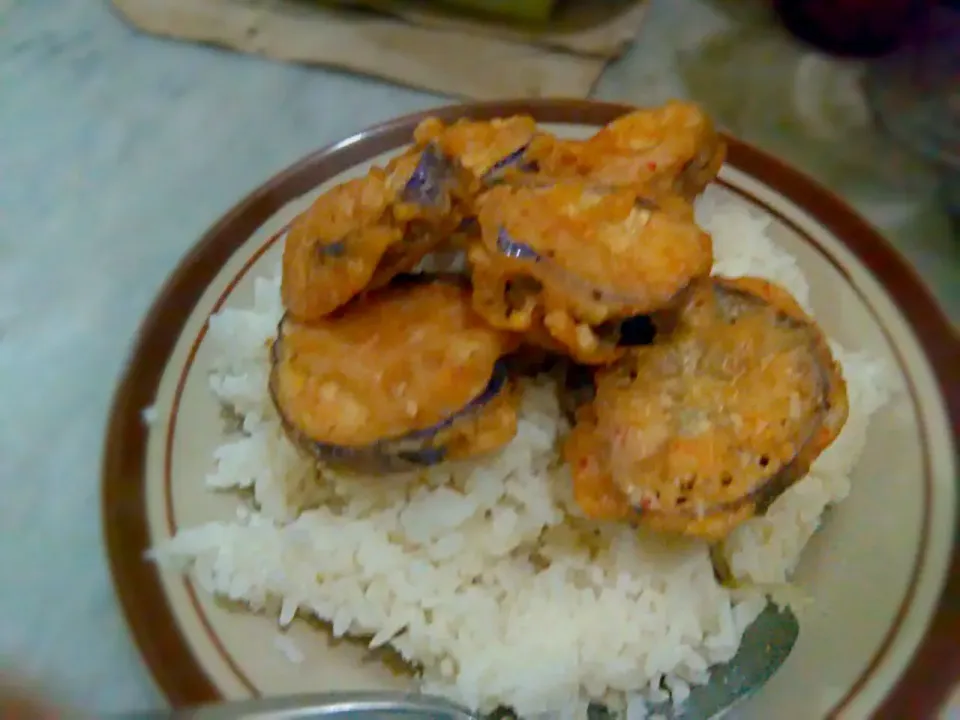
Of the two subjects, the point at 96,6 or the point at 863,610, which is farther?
the point at 96,6

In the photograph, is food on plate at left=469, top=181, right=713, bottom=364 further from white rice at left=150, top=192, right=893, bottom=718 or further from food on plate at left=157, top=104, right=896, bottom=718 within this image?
white rice at left=150, top=192, right=893, bottom=718

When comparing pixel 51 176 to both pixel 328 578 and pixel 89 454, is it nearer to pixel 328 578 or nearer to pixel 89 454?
pixel 89 454

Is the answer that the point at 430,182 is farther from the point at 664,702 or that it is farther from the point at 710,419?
the point at 664,702

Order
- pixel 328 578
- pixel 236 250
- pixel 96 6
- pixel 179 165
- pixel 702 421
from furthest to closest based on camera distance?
pixel 96 6, pixel 179 165, pixel 236 250, pixel 328 578, pixel 702 421

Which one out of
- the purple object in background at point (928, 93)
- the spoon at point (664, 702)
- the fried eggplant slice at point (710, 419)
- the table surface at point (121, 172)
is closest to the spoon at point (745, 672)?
the spoon at point (664, 702)

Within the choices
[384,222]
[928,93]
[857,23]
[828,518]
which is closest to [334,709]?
[384,222]

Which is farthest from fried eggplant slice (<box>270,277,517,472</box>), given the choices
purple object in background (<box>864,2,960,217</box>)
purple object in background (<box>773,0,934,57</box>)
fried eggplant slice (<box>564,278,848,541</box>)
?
purple object in background (<box>773,0,934,57</box>)

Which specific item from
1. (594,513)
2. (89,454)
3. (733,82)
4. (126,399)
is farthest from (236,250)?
(733,82)

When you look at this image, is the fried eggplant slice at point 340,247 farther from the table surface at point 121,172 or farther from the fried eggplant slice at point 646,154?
the table surface at point 121,172
